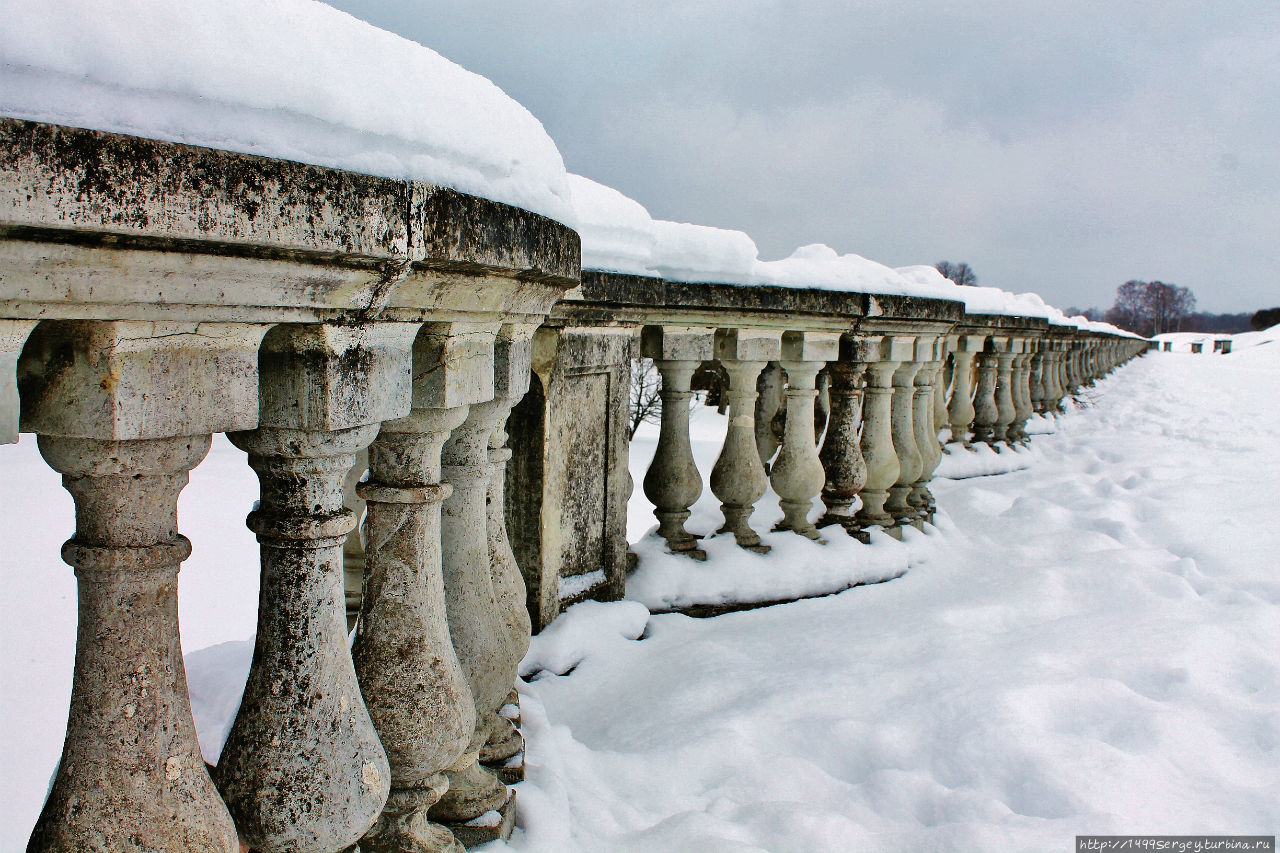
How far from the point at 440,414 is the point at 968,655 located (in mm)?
1953

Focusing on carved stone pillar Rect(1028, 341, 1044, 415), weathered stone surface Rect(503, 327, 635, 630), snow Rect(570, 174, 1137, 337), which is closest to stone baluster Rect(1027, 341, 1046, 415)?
carved stone pillar Rect(1028, 341, 1044, 415)

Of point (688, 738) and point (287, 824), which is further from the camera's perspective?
point (688, 738)

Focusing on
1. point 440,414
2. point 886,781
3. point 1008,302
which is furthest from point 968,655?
point 1008,302

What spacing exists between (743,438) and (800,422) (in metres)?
0.35

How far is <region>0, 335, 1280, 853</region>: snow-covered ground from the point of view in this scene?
1.85 m

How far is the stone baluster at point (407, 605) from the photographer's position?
1368 millimetres

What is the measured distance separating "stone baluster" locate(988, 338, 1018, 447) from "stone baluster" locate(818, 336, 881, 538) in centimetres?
361

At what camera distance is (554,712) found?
2.40 m

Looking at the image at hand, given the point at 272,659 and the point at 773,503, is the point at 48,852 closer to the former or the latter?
the point at 272,659

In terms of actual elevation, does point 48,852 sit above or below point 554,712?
above

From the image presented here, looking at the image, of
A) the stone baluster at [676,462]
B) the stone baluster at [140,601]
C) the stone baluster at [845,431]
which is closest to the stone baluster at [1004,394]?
the stone baluster at [845,431]

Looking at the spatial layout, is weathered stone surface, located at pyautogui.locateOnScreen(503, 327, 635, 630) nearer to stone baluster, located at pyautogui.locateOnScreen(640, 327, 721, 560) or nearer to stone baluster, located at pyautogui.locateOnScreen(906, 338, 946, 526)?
stone baluster, located at pyautogui.locateOnScreen(640, 327, 721, 560)

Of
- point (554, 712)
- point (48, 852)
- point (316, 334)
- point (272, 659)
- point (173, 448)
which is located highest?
point (316, 334)

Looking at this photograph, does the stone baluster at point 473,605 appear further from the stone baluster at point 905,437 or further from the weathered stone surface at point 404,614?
the stone baluster at point 905,437
